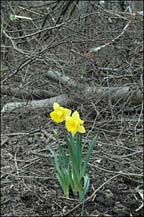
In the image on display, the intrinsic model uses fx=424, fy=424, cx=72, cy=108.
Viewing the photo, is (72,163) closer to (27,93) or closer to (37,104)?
(37,104)

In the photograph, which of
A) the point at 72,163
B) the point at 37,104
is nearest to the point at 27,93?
the point at 37,104

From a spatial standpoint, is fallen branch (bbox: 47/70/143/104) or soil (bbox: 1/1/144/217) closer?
→ soil (bbox: 1/1/144/217)

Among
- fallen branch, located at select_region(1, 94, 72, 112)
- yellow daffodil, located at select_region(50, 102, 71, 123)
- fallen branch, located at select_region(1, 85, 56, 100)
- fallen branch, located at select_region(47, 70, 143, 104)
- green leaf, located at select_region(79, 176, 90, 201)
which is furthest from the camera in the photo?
fallen branch, located at select_region(1, 85, 56, 100)

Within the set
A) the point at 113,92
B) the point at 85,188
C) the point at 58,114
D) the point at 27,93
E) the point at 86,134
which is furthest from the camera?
the point at 27,93

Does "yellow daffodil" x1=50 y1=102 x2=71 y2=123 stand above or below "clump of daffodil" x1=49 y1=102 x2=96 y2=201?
above

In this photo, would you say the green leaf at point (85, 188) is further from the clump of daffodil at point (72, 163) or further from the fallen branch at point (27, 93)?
the fallen branch at point (27, 93)

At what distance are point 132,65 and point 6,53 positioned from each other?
1.59 meters

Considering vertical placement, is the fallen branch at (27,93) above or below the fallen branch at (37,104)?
above

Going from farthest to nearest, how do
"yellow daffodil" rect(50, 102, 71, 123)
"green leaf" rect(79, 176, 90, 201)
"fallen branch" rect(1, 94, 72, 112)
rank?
"fallen branch" rect(1, 94, 72, 112) → "green leaf" rect(79, 176, 90, 201) → "yellow daffodil" rect(50, 102, 71, 123)

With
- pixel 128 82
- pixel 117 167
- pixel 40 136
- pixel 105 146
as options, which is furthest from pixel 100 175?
pixel 128 82

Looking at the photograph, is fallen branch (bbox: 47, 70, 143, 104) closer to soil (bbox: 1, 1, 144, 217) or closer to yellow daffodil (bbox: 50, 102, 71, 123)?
soil (bbox: 1, 1, 144, 217)

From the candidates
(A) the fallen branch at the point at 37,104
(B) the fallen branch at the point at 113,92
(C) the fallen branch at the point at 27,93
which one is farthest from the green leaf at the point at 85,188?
(C) the fallen branch at the point at 27,93

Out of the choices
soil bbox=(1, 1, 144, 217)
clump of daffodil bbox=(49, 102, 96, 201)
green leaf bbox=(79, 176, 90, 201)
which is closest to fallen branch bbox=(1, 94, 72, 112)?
A: soil bbox=(1, 1, 144, 217)

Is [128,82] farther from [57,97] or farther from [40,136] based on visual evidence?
[40,136]
